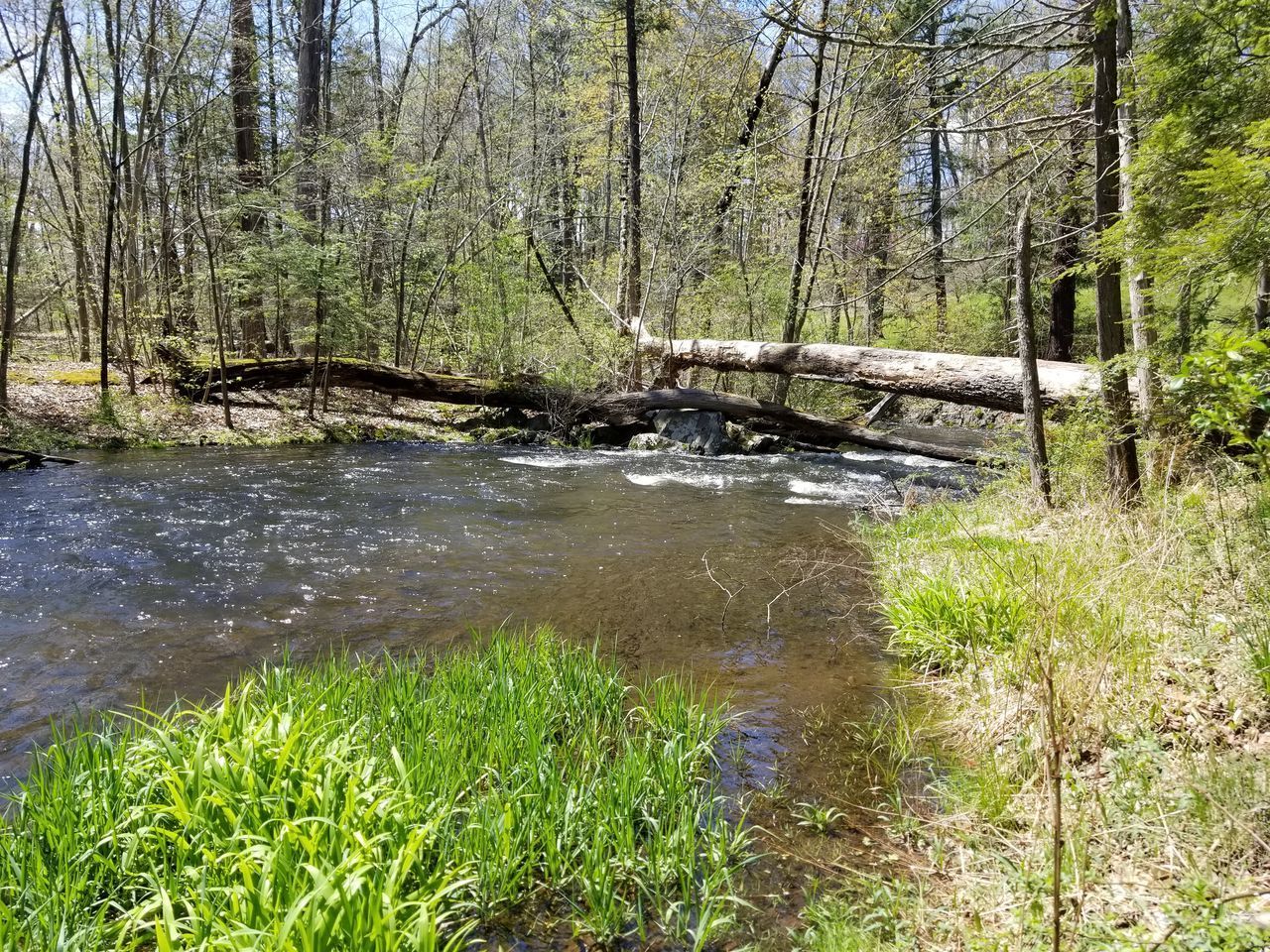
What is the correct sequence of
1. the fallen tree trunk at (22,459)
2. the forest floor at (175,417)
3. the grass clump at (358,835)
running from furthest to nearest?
the forest floor at (175,417) < the fallen tree trunk at (22,459) < the grass clump at (358,835)

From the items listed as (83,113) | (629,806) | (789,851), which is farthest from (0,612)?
(83,113)

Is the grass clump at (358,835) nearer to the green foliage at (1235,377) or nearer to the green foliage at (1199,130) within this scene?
the green foliage at (1235,377)

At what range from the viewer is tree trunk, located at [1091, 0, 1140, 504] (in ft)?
17.3

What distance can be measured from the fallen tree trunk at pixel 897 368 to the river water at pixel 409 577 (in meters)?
1.60

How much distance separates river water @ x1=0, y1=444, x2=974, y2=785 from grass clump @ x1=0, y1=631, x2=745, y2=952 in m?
0.69

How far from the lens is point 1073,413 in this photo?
235 inches

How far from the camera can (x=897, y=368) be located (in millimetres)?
10969

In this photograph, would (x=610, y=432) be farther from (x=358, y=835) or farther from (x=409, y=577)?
(x=358, y=835)

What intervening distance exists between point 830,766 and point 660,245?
45.6ft

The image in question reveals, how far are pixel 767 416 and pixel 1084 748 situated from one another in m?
11.3

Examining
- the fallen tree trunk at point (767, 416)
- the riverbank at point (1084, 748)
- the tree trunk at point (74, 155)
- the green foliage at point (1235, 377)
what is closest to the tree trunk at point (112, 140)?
the tree trunk at point (74, 155)

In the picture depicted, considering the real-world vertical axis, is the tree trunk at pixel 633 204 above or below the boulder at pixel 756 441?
above

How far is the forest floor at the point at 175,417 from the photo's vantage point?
11.0m

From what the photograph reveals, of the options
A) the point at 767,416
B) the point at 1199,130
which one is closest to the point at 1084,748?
the point at 1199,130
